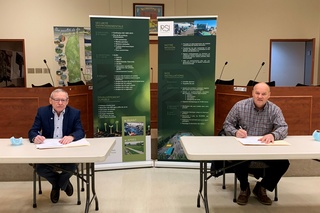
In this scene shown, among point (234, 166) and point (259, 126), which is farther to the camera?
point (259, 126)

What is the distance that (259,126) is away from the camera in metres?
2.85

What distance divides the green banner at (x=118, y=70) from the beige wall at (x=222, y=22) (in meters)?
3.21

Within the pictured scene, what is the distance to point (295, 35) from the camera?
23.9ft

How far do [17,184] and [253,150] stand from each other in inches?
104

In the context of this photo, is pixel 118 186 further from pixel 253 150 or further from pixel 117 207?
pixel 253 150

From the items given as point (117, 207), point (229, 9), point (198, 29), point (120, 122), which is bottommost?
point (117, 207)

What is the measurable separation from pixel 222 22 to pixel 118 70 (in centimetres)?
418

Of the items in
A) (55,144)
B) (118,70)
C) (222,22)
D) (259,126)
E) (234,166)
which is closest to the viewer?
(55,144)

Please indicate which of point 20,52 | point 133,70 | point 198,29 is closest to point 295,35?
point 198,29

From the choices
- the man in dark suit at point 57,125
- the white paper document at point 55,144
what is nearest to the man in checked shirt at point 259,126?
the white paper document at point 55,144

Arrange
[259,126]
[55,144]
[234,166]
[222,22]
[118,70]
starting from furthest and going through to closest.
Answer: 1. [222,22]
2. [118,70]
3. [259,126]
4. [234,166]
5. [55,144]

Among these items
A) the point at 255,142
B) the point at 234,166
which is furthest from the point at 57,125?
the point at 255,142

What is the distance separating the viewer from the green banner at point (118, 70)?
376cm

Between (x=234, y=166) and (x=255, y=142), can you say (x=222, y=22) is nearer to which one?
(x=234, y=166)
